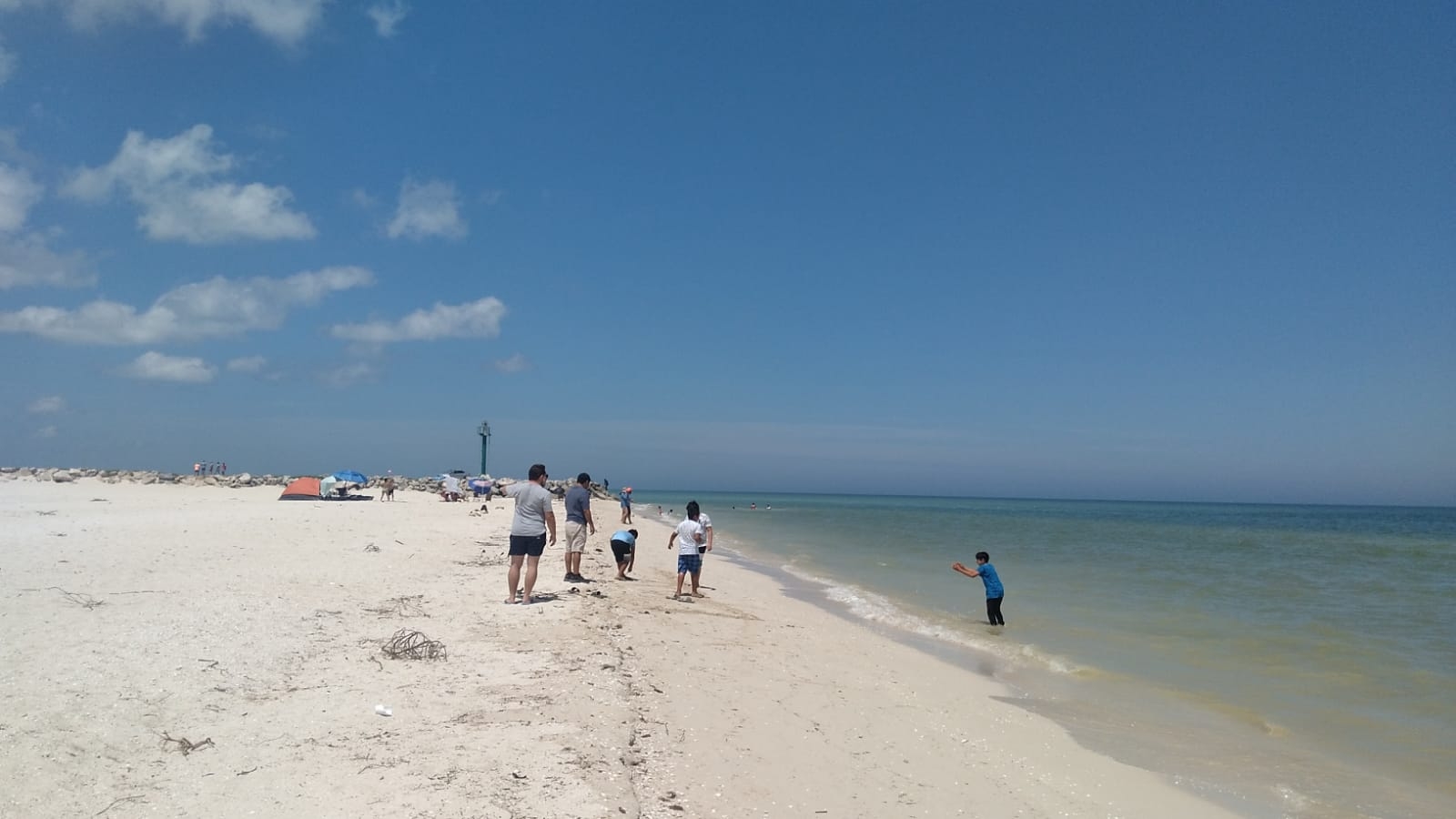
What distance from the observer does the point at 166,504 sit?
78.3ft

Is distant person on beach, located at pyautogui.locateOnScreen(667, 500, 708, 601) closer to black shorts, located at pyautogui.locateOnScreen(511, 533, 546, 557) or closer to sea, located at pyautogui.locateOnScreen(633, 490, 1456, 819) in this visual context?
black shorts, located at pyautogui.locateOnScreen(511, 533, 546, 557)

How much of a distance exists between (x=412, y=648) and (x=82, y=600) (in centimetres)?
351

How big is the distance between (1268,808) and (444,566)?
11.2 meters

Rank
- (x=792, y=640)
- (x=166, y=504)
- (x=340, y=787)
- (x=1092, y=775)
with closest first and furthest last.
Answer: (x=340, y=787)
(x=1092, y=775)
(x=792, y=640)
(x=166, y=504)

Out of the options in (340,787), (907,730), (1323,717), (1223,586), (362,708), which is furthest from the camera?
(1223,586)

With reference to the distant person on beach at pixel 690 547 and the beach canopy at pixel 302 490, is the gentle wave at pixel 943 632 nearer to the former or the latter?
the distant person on beach at pixel 690 547

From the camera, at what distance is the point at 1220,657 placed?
10.8m

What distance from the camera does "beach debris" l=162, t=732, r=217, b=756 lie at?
4367 millimetres

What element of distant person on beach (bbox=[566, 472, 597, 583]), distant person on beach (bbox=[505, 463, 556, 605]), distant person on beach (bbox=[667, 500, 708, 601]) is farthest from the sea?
distant person on beach (bbox=[505, 463, 556, 605])

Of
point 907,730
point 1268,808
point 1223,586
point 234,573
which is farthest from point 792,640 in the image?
point 1223,586

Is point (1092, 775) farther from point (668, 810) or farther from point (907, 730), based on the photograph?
point (668, 810)

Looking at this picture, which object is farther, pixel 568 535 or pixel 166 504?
pixel 166 504

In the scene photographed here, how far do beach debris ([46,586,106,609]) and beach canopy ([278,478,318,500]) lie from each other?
23.3 metres

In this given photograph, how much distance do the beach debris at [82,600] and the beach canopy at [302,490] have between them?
919 inches
